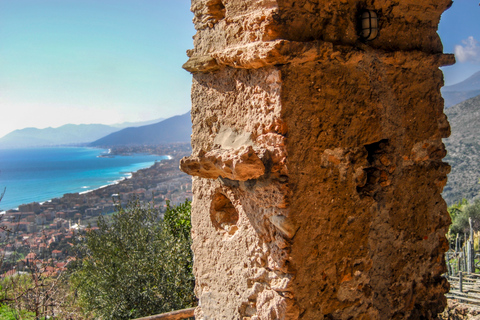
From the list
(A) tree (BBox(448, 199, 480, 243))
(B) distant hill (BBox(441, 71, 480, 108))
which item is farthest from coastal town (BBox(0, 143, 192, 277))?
(B) distant hill (BBox(441, 71, 480, 108))

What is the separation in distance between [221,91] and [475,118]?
28.6m

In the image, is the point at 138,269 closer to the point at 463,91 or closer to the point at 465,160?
the point at 465,160

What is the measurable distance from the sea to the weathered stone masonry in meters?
18.8

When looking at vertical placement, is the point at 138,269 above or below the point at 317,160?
below

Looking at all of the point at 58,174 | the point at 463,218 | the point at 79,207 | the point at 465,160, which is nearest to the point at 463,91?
the point at 465,160

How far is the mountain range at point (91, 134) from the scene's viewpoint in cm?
3166

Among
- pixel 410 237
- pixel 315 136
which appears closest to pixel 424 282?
pixel 410 237

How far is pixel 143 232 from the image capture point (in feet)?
34.4

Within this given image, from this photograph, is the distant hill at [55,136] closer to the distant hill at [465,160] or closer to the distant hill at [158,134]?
the distant hill at [158,134]

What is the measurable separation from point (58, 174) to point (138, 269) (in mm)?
20905

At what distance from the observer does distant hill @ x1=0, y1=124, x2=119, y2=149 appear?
4425cm

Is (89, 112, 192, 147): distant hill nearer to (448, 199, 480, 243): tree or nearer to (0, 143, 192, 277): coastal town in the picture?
(0, 143, 192, 277): coastal town

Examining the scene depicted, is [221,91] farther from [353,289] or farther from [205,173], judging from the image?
[353,289]

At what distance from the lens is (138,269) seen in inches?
381
